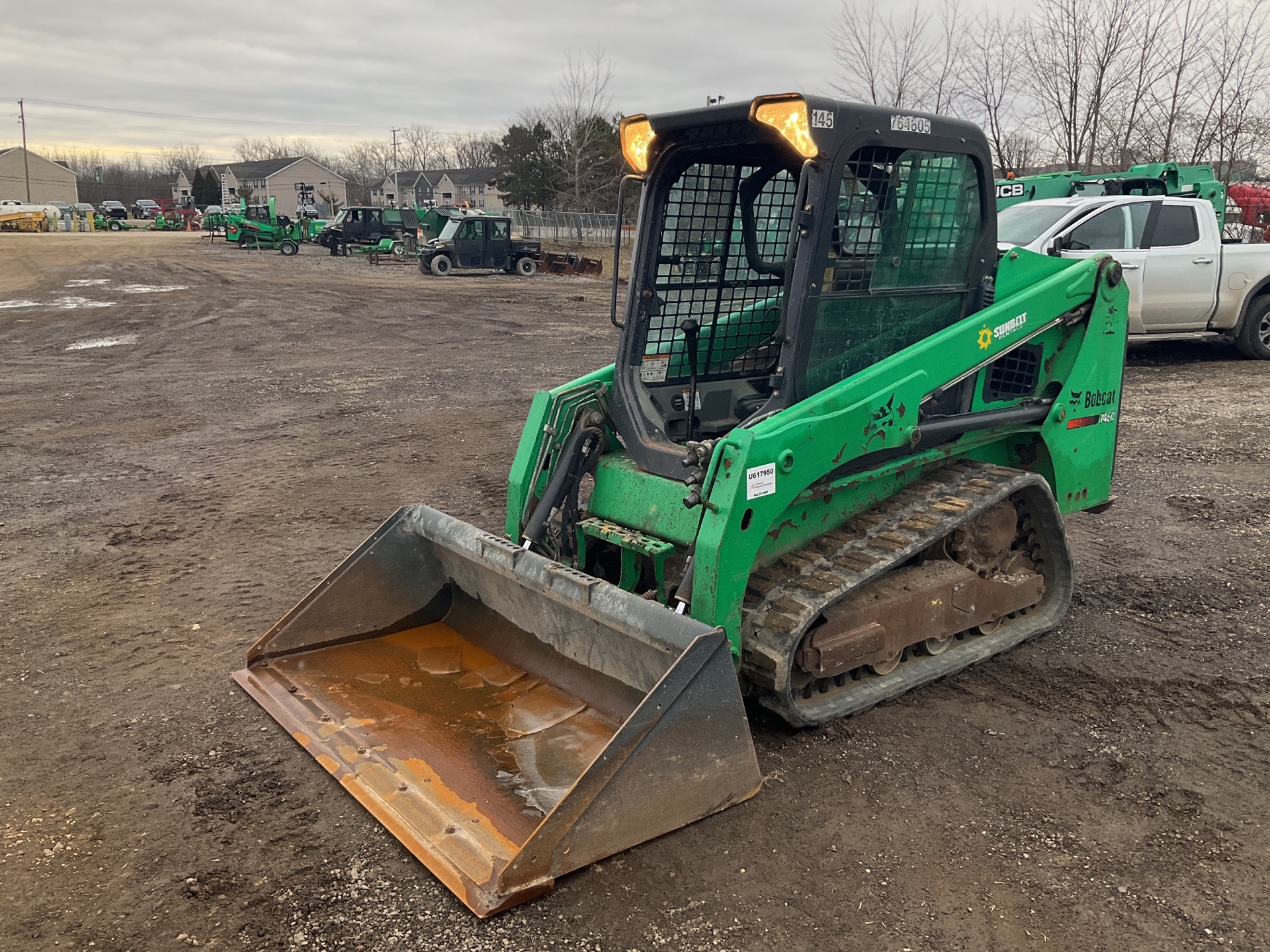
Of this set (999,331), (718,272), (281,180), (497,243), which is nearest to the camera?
(999,331)

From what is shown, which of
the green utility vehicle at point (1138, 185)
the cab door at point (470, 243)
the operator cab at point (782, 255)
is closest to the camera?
the operator cab at point (782, 255)

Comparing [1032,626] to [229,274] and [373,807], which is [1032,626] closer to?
[373,807]

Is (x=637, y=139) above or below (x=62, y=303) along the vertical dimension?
above

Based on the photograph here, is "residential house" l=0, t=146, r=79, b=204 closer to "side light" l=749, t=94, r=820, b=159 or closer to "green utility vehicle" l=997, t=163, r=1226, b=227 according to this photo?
"green utility vehicle" l=997, t=163, r=1226, b=227

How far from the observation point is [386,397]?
1120 centimetres

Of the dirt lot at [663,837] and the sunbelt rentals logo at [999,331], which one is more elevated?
the sunbelt rentals logo at [999,331]

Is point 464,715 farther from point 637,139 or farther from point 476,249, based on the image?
point 476,249

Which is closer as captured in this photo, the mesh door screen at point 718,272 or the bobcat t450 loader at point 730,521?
the bobcat t450 loader at point 730,521

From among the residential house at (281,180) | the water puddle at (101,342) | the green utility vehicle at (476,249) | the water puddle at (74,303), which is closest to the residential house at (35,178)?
the residential house at (281,180)

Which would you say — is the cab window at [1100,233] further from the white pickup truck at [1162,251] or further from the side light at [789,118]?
the side light at [789,118]

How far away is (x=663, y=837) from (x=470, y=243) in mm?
28349

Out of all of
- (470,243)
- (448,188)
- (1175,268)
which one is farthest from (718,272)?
(448,188)

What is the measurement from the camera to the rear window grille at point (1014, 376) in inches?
197

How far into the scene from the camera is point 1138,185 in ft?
43.3
